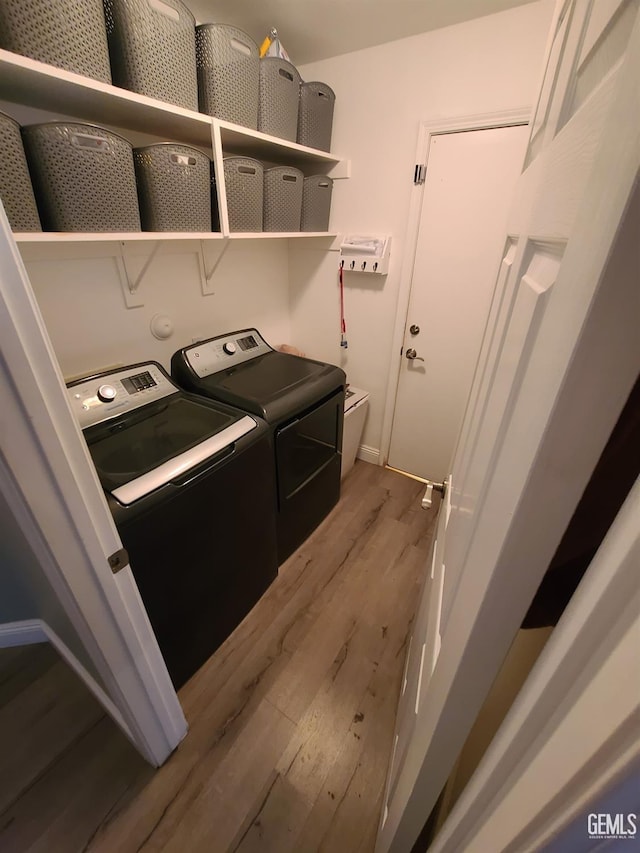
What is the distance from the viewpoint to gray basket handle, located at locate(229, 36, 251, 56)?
1267 mm

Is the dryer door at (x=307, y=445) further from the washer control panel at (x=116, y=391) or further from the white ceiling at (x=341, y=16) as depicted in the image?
the white ceiling at (x=341, y=16)

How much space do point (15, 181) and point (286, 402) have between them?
1.06m

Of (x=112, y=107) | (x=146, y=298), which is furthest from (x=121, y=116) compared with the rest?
(x=146, y=298)

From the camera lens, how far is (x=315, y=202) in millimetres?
1988

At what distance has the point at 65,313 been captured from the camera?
1442 mm

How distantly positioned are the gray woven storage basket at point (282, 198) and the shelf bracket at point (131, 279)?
58 cm

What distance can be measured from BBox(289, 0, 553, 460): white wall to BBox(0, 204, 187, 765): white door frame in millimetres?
1967

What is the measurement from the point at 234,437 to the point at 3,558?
39.5 inches

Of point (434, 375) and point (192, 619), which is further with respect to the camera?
point (434, 375)

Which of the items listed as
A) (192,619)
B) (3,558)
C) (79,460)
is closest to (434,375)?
(192,619)

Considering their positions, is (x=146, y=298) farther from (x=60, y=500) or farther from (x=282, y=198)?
(x=60, y=500)

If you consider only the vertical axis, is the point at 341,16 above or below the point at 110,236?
above

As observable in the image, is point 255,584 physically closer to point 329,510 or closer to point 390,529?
point 329,510

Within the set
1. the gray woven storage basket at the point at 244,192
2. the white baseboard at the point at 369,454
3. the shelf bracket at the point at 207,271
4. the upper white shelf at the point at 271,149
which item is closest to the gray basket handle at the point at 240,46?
the upper white shelf at the point at 271,149
